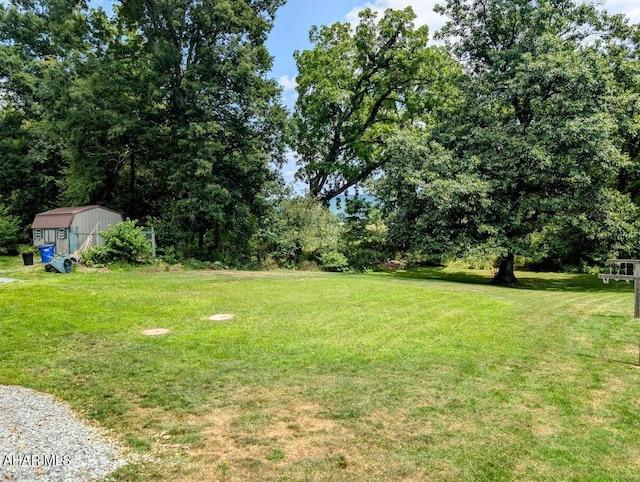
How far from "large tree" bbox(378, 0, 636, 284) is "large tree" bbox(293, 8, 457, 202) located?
16.6 feet

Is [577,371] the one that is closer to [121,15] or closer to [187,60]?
[187,60]

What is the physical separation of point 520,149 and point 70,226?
60.6 feet

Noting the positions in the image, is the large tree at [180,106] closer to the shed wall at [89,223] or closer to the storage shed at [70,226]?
the shed wall at [89,223]

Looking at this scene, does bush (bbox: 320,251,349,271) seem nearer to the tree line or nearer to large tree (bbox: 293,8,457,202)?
the tree line

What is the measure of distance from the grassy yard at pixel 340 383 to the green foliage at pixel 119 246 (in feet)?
18.8

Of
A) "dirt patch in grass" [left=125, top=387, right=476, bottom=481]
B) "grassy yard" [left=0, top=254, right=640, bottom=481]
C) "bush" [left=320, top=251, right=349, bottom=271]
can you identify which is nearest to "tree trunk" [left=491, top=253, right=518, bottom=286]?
"bush" [left=320, top=251, right=349, bottom=271]

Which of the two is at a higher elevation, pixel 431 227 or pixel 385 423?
pixel 431 227

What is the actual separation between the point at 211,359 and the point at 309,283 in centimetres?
813

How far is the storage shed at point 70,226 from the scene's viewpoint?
18016mm

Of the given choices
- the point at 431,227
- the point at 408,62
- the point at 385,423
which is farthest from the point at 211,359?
the point at 408,62

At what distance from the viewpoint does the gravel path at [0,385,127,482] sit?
3.15 m

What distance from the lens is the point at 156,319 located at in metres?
8.49

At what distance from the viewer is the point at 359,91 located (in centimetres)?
2514

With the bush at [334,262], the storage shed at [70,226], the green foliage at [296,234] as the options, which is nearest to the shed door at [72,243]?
the storage shed at [70,226]
